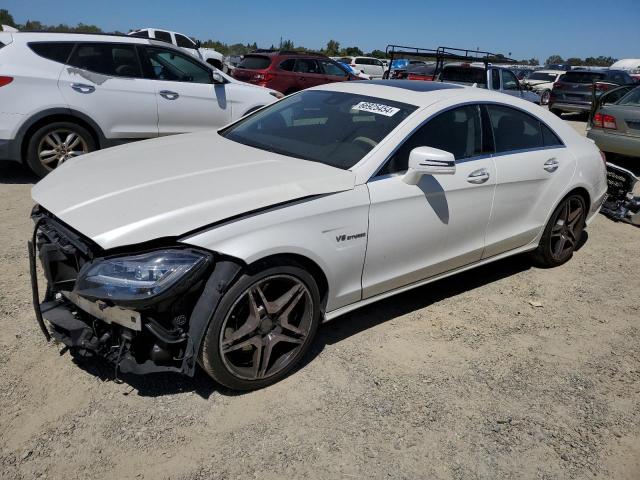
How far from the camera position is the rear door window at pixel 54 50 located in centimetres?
634

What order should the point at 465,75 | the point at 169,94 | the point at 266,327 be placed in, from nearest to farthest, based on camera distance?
the point at 266,327 < the point at 169,94 < the point at 465,75

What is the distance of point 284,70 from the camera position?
14.5 m

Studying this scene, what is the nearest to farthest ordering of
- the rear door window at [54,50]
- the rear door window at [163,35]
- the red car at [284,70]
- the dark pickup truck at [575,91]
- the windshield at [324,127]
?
1. the windshield at [324,127]
2. the rear door window at [54,50]
3. the red car at [284,70]
4. the dark pickup truck at [575,91]
5. the rear door window at [163,35]

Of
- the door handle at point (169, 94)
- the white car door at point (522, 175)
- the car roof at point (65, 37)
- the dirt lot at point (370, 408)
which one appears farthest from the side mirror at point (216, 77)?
the white car door at point (522, 175)

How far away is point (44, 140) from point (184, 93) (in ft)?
6.03

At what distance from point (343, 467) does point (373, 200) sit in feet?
4.78

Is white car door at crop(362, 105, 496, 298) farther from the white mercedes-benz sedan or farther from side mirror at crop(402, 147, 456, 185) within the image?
side mirror at crop(402, 147, 456, 185)

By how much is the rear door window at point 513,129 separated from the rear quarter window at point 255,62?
36.3 feet

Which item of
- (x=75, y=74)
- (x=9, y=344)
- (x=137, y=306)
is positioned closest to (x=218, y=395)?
(x=137, y=306)

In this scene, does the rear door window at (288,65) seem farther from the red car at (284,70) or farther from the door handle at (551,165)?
the door handle at (551,165)

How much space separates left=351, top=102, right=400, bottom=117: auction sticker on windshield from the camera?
364 cm

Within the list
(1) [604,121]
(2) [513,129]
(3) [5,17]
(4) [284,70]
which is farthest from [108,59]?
(3) [5,17]

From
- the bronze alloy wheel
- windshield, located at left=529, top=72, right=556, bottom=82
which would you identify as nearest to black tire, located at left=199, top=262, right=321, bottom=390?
the bronze alloy wheel

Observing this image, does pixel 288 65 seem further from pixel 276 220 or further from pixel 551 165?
pixel 276 220
